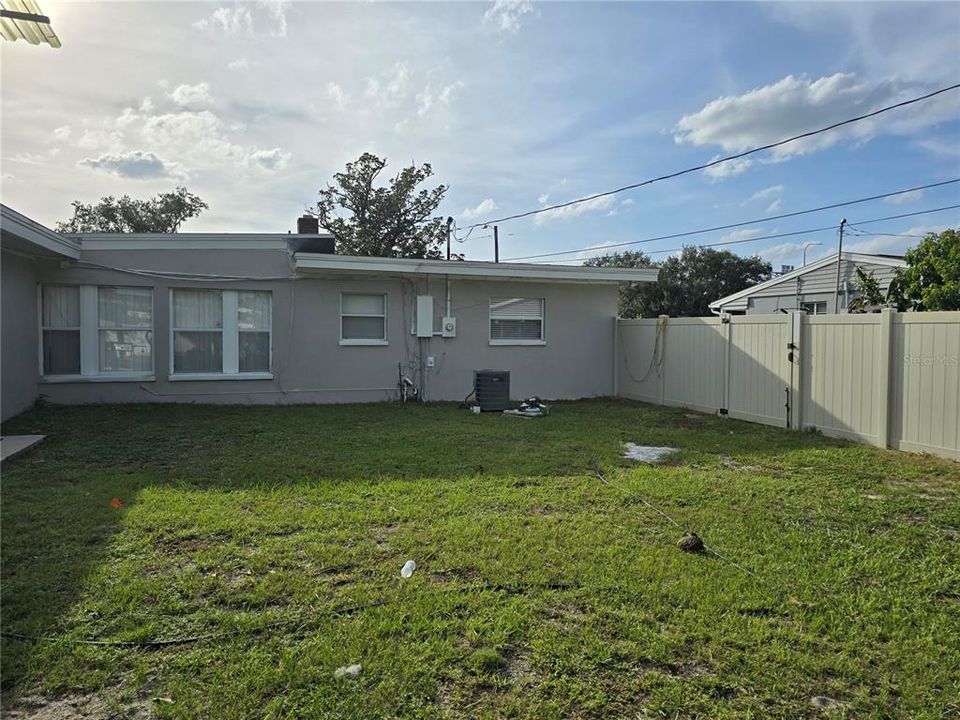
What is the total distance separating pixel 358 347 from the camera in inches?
460

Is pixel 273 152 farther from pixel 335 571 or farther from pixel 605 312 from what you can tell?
pixel 335 571

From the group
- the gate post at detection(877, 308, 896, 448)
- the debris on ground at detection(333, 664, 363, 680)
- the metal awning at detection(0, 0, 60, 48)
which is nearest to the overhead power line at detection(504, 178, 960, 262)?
the gate post at detection(877, 308, 896, 448)

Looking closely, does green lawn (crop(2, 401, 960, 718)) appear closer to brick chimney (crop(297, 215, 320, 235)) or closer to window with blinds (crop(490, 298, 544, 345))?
window with blinds (crop(490, 298, 544, 345))

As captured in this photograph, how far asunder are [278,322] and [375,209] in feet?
67.1

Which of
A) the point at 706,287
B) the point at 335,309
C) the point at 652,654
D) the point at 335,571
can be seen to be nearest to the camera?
the point at 652,654

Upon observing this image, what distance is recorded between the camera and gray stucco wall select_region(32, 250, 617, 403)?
34.1 ft

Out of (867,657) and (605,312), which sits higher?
(605,312)

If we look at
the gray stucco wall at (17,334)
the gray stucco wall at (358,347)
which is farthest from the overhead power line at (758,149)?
the gray stucco wall at (17,334)

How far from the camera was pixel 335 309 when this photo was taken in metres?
11.5

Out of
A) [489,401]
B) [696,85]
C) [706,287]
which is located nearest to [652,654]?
Result: [489,401]

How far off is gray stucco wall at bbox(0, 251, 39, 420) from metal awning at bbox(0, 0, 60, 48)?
442 cm

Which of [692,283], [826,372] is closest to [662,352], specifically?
[826,372]

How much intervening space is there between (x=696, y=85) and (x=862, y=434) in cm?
788

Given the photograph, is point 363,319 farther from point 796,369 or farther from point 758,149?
point 758,149
